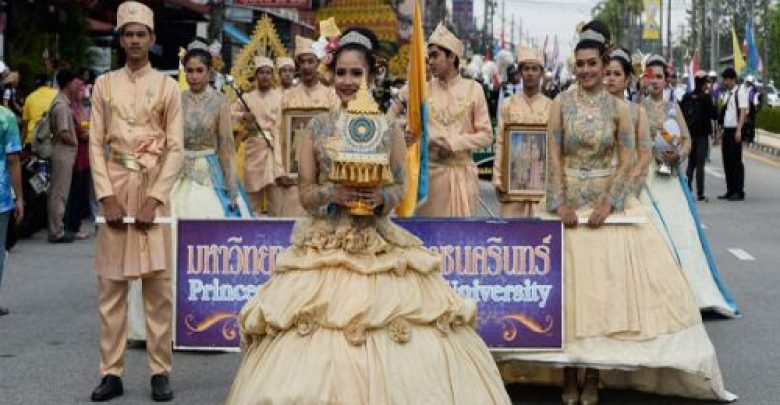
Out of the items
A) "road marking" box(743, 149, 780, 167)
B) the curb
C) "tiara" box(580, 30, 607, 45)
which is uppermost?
"tiara" box(580, 30, 607, 45)

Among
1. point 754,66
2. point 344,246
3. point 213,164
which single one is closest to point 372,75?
point 344,246

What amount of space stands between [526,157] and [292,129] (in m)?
2.06

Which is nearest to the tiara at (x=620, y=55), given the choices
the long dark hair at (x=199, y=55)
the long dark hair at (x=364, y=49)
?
the long dark hair at (x=199, y=55)

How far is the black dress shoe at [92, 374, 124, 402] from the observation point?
8.79m

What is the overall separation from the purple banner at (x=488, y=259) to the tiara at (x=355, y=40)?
1647 mm

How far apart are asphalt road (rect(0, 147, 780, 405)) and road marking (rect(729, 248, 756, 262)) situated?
0.19 ft

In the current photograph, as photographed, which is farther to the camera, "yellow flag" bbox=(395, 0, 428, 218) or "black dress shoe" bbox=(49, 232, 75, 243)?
"black dress shoe" bbox=(49, 232, 75, 243)

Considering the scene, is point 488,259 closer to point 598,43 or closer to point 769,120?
point 598,43

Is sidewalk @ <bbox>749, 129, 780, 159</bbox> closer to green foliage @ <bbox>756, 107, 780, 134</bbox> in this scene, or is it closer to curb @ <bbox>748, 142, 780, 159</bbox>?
curb @ <bbox>748, 142, 780, 159</bbox>

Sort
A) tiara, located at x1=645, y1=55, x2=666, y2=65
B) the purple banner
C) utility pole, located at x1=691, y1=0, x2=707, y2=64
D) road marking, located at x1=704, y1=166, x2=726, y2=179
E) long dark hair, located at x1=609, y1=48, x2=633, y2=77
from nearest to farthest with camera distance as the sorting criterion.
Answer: the purple banner < long dark hair, located at x1=609, y1=48, x2=633, y2=77 < tiara, located at x1=645, y1=55, x2=666, y2=65 < road marking, located at x1=704, y1=166, x2=726, y2=179 < utility pole, located at x1=691, y1=0, x2=707, y2=64

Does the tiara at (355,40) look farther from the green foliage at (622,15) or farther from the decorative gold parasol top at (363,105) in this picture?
the green foliage at (622,15)

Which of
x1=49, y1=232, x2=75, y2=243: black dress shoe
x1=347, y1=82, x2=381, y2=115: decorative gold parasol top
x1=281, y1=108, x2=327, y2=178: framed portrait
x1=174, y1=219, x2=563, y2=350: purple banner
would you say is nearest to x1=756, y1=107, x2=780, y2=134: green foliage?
x1=49, y1=232, x2=75, y2=243: black dress shoe

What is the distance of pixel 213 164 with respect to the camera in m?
11.0

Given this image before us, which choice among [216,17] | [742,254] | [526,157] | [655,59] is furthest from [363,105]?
[216,17]
